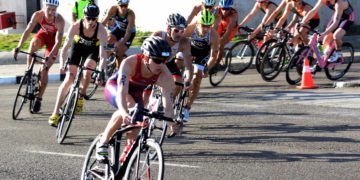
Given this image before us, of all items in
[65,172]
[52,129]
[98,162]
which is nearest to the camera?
[98,162]

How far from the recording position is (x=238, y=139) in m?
11.6

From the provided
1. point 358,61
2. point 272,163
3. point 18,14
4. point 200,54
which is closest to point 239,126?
point 200,54

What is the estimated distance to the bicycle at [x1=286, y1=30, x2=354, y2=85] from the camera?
1692 centimetres

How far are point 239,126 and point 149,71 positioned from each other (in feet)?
15.3

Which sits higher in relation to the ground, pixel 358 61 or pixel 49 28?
pixel 49 28

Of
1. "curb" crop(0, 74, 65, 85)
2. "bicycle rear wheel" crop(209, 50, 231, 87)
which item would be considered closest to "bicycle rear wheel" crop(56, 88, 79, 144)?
"bicycle rear wheel" crop(209, 50, 231, 87)

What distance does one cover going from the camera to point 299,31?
688 inches

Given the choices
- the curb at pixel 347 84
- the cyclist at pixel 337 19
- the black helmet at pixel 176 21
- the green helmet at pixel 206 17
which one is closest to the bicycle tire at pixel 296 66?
the cyclist at pixel 337 19

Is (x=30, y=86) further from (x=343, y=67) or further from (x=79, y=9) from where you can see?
(x=343, y=67)

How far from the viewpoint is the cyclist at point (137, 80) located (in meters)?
7.73

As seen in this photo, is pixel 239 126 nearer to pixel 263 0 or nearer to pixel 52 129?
pixel 52 129

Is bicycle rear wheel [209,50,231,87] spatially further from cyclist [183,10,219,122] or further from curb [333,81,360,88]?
cyclist [183,10,219,122]

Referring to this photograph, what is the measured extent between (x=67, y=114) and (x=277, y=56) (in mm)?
7029

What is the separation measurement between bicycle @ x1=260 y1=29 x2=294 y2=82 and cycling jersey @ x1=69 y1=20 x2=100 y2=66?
569cm
